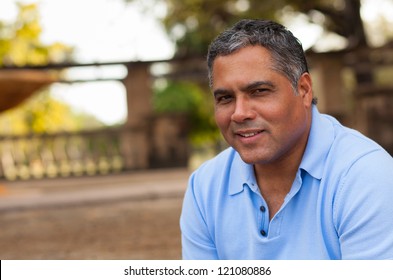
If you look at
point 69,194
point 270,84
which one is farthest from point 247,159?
point 69,194

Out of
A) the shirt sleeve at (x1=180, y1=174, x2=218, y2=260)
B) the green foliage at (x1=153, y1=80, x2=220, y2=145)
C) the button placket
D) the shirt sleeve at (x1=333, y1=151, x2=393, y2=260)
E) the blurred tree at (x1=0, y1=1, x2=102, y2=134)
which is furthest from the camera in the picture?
the blurred tree at (x1=0, y1=1, x2=102, y2=134)

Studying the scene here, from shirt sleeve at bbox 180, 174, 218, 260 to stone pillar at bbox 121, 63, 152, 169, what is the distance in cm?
877

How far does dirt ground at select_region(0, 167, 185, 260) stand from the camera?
5.14m

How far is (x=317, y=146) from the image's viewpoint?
6.57ft

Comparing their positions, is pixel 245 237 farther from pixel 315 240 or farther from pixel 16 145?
pixel 16 145

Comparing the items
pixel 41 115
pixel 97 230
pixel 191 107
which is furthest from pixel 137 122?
pixel 41 115

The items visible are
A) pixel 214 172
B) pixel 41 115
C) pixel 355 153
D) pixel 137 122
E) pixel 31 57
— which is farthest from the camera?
pixel 41 115

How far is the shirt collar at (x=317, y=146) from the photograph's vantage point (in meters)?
1.96

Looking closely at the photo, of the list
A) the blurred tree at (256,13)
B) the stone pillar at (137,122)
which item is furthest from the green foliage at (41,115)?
the stone pillar at (137,122)

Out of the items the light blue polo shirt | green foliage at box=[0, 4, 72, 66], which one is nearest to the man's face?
the light blue polo shirt

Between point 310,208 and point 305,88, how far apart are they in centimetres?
35

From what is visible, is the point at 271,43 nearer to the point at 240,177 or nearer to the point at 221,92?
the point at 221,92

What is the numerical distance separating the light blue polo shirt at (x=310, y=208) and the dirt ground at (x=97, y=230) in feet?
8.96

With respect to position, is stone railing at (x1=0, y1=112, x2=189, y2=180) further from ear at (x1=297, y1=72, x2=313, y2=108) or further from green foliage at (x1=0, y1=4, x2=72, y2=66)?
ear at (x1=297, y1=72, x2=313, y2=108)
